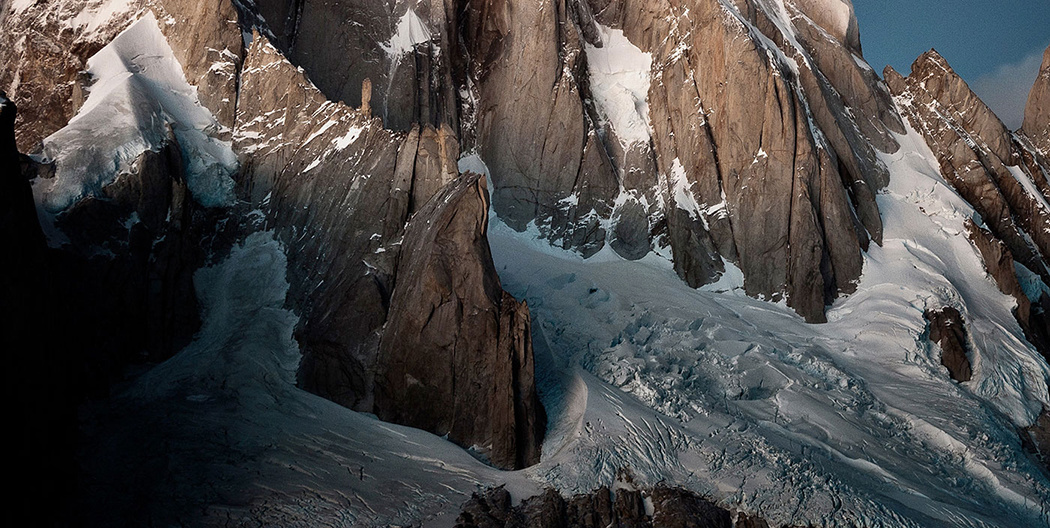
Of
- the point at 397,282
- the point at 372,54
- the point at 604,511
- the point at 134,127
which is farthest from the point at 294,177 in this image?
the point at 604,511

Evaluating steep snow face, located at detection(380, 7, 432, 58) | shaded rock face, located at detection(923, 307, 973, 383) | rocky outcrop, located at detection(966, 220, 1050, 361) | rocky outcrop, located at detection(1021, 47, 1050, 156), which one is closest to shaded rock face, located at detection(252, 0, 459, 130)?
steep snow face, located at detection(380, 7, 432, 58)

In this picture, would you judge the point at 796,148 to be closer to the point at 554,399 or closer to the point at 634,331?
the point at 634,331

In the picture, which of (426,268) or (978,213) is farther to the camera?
(978,213)

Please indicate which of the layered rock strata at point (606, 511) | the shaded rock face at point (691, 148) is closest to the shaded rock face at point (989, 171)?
the shaded rock face at point (691, 148)

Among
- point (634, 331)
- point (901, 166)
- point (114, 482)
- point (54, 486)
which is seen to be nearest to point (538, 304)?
point (634, 331)

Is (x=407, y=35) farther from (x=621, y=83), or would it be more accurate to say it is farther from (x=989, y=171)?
(x=989, y=171)

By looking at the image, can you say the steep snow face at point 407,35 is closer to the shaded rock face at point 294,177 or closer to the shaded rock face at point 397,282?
the shaded rock face at point 294,177
